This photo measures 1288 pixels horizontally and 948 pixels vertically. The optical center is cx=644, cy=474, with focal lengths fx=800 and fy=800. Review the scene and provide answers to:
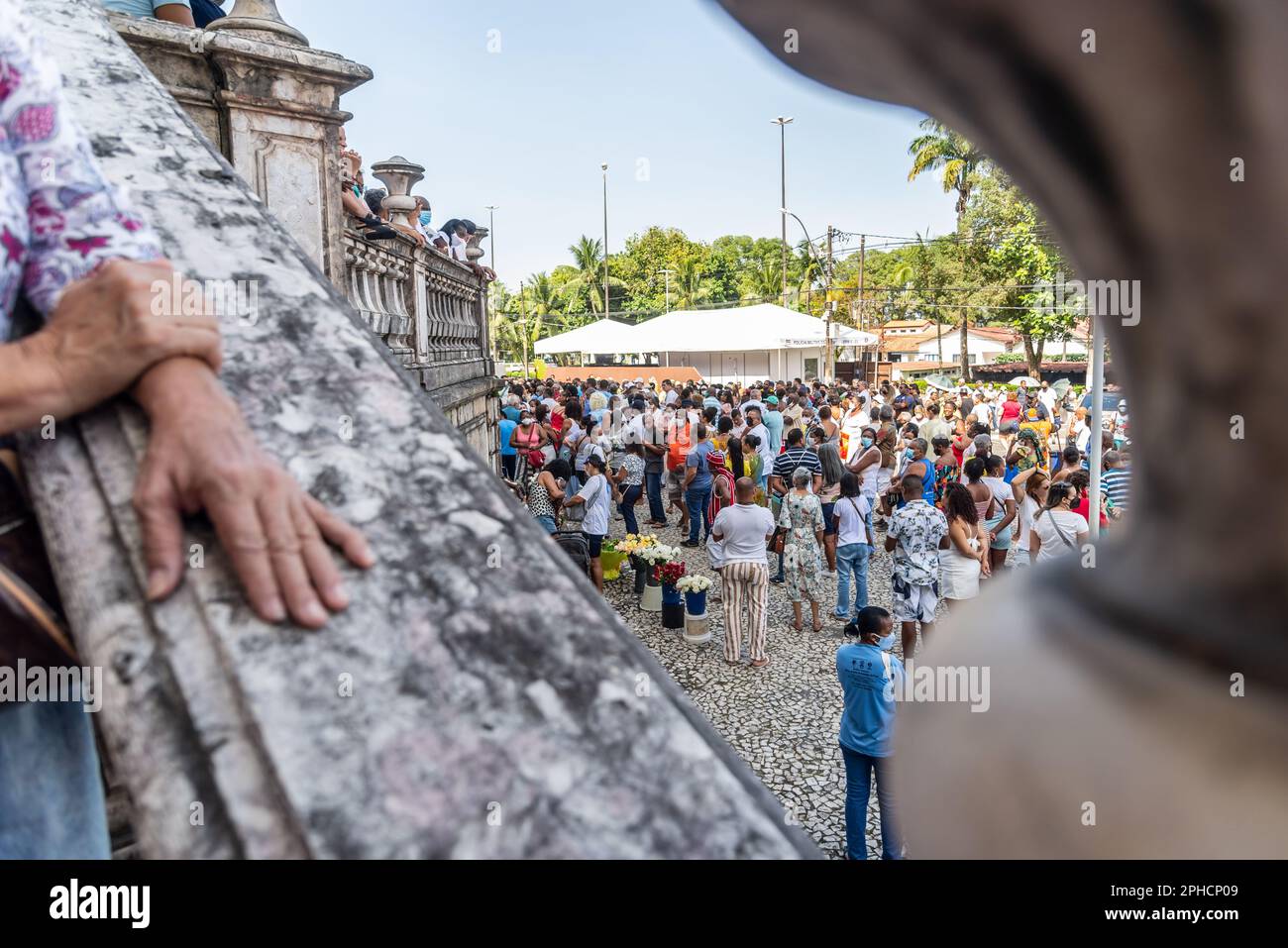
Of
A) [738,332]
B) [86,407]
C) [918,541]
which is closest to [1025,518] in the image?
[918,541]

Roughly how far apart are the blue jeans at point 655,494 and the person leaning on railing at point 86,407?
1246cm

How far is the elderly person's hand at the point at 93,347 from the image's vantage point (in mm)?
1115

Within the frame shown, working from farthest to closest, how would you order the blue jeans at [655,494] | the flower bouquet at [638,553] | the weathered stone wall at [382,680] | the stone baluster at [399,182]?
the blue jeans at [655,494] → the flower bouquet at [638,553] → the stone baluster at [399,182] → the weathered stone wall at [382,680]

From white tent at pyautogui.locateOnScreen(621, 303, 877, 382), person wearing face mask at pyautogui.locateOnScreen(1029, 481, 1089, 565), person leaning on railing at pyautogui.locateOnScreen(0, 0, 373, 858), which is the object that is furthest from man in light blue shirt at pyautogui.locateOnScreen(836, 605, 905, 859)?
white tent at pyautogui.locateOnScreen(621, 303, 877, 382)

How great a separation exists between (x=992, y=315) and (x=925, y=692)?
152 feet

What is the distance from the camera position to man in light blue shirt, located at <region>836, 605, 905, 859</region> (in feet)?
16.4

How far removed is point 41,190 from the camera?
1.27m

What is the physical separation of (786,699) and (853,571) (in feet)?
6.45

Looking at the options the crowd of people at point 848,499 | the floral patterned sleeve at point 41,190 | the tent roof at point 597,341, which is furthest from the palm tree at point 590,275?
the floral patterned sleeve at point 41,190

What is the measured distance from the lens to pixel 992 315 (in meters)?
42.2

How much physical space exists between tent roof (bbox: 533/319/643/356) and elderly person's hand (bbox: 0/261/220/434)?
1051 inches

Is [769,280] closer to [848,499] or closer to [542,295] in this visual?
[542,295]

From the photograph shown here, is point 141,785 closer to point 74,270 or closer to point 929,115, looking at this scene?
point 74,270

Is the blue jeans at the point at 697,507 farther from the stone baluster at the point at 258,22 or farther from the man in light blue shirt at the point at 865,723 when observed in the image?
the stone baluster at the point at 258,22
